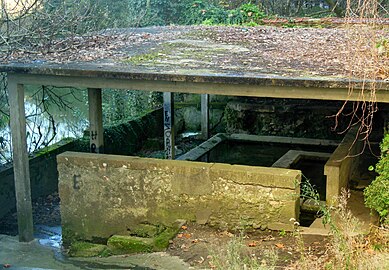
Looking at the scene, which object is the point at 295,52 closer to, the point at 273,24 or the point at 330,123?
the point at 330,123

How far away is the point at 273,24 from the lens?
16641mm

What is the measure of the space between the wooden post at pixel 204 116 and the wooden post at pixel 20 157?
6.97 m

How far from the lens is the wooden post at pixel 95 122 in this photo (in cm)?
1042

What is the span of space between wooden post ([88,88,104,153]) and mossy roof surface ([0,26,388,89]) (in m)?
0.95

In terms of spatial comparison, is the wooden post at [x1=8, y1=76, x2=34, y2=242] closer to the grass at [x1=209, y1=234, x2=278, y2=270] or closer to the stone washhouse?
the stone washhouse

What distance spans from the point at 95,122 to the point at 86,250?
322 cm

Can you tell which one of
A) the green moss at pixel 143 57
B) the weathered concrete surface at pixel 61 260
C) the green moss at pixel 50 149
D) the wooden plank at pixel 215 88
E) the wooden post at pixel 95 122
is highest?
the green moss at pixel 143 57

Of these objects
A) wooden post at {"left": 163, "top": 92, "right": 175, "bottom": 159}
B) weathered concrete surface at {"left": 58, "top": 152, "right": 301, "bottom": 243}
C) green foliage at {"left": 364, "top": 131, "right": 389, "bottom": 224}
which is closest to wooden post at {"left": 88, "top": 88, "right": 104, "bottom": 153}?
wooden post at {"left": 163, "top": 92, "right": 175, "bottom": 159}

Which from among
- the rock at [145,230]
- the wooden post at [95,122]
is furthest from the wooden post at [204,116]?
the rock at [145,230]

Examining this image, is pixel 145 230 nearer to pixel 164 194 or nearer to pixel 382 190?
pixel 164 194

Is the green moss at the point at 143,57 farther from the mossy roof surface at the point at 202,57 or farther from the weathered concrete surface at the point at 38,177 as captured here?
the weathered concrete surface at the point at 38,177

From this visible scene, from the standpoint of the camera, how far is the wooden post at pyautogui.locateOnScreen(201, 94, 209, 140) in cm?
1513

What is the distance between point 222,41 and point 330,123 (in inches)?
171

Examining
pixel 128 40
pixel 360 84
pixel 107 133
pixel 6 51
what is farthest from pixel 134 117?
pixel 360 84
